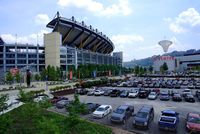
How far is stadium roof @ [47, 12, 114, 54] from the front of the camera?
376 ft

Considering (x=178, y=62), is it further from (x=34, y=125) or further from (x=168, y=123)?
(x=34, y=125)

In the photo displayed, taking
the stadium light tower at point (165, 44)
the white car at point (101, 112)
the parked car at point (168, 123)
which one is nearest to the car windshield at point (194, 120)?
the parked car at point (168, 123)

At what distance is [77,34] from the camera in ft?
426

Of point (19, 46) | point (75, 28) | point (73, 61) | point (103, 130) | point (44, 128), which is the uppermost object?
point (75, 28)

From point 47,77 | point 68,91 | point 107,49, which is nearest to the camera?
point 68,91

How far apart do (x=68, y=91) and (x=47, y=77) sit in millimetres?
47846

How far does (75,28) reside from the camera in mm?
120938

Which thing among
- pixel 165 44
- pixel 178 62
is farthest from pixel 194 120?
pixel 178 62

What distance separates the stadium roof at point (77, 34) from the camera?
114588 millimetres

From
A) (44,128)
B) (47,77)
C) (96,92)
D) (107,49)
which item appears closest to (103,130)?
(44,128)

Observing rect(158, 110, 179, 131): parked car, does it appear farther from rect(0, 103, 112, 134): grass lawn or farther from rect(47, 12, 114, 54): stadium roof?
rect(47, 12, 114, 54): stadium roof

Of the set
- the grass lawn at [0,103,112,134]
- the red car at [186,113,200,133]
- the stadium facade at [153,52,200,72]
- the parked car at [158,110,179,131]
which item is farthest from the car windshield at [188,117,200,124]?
the stadium facade at [153,52,200,72]

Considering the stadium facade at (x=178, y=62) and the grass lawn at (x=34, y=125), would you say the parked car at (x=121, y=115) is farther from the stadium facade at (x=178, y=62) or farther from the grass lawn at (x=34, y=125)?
the stadium facade at (x=178, y=62)

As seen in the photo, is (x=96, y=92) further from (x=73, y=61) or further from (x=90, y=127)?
(x=73, y=61)
